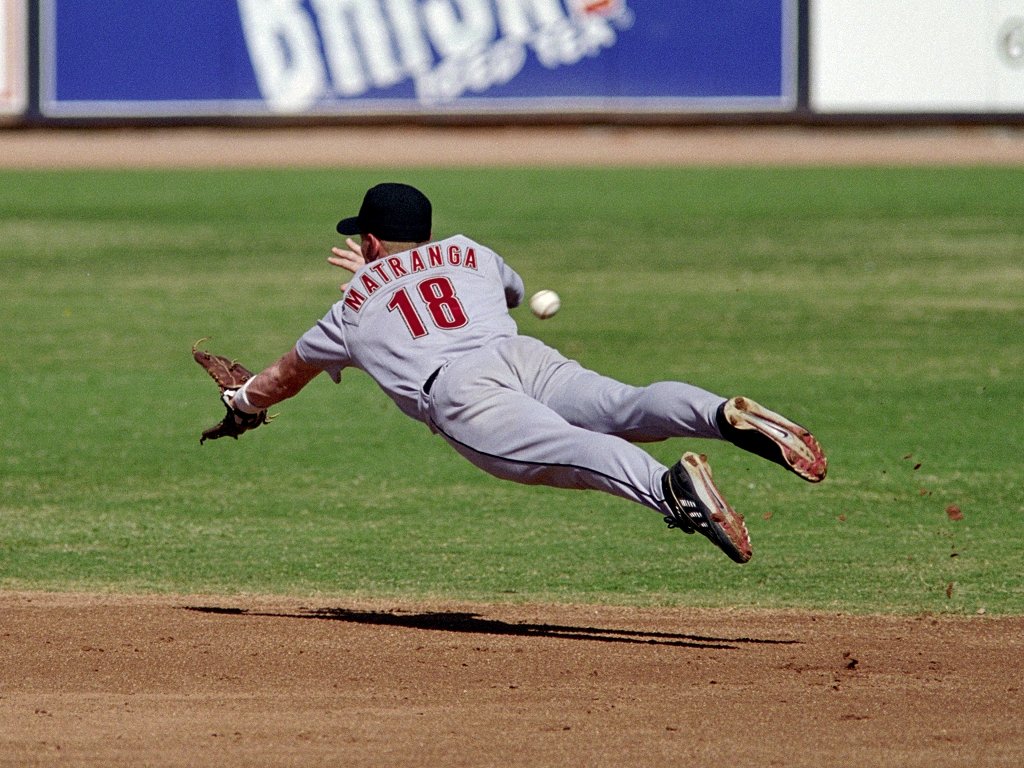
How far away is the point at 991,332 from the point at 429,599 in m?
8.17

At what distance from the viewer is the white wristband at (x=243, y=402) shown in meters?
6.97

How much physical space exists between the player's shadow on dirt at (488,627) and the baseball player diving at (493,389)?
0.59 meters

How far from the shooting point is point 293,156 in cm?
2619

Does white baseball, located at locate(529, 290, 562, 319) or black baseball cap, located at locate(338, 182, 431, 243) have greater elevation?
black baseball cap, located at locate(338, 182, 431, 243)

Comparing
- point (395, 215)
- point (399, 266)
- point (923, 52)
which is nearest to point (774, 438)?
point (399, 266)

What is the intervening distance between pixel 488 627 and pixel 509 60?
19.8 metres

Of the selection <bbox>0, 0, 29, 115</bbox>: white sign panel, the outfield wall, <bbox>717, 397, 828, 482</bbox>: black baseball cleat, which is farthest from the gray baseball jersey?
<bbox>0, 0, 29, 115</bbox>: white sign panel

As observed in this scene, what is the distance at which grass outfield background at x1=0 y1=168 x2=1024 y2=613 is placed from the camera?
26.4ft

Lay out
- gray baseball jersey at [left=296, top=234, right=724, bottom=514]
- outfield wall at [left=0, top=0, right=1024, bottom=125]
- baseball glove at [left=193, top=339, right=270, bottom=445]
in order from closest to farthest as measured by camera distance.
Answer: gray baseball jersey at [left=296, top=234, right=724, bottom=514], baseball glove at [left=193, top=339, right=270, bottom=445], outfield wall at [left=0, top=0, right=1024, bottom=125]

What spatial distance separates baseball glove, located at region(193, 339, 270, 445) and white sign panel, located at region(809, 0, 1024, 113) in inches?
749

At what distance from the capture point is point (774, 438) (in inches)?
229

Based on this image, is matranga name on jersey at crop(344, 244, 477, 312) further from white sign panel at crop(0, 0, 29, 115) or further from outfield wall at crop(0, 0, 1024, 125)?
white sign panel at crop(0, 0, 29, 115)

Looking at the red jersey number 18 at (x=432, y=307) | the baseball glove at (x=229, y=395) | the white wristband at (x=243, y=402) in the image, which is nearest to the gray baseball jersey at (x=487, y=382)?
the red jersey number 18 at (x=432, y=307)

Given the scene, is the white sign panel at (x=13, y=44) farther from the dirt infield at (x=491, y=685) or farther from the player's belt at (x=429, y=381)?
the player's belt at (x=429, y=381)
